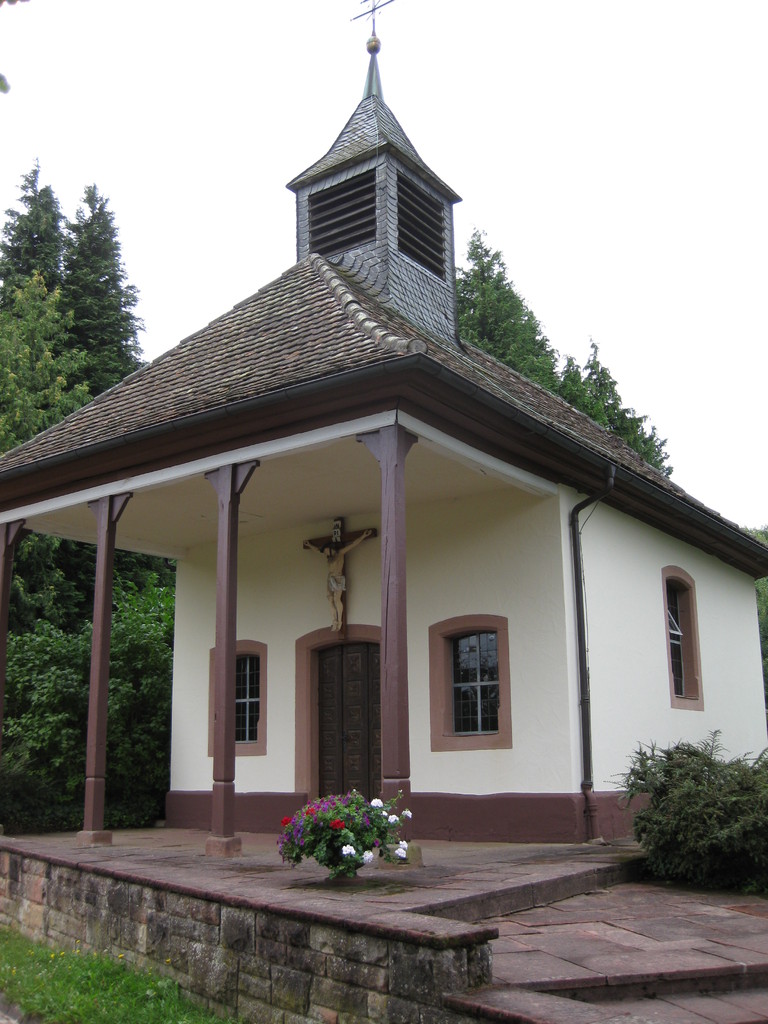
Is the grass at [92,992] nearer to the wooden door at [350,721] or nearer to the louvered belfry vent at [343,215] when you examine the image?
the wooden door at [350,721]

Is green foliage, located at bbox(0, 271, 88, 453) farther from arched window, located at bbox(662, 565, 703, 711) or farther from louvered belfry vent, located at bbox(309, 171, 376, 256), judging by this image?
arched window, located at bbox(662, 565, 703, 711)

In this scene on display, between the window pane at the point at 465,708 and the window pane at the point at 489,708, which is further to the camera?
the window pane at the point at 465,708

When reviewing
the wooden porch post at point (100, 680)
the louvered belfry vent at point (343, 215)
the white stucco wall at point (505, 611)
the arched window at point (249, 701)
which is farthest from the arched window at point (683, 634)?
the wooden porch post at point (100, 680)

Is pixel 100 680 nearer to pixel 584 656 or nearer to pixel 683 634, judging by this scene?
pixel 584 656

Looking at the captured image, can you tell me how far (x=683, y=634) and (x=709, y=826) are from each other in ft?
18.4

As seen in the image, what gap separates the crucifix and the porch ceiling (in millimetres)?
271

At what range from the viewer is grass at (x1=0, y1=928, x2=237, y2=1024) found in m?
6.00

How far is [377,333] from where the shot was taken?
9297mm

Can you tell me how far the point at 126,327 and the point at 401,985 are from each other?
27418 mm

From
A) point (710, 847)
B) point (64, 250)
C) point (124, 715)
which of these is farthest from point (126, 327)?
point (710, 847)

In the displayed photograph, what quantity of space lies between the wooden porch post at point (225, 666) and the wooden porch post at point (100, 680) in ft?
5.21

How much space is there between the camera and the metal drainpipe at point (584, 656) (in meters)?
10.1

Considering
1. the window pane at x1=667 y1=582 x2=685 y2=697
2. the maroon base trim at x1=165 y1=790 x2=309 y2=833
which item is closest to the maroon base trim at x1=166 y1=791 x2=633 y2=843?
the maroon base trim at x1=165 y1=790 x2=309 y2=833

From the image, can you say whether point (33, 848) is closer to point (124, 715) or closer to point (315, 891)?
point (315, 891)
